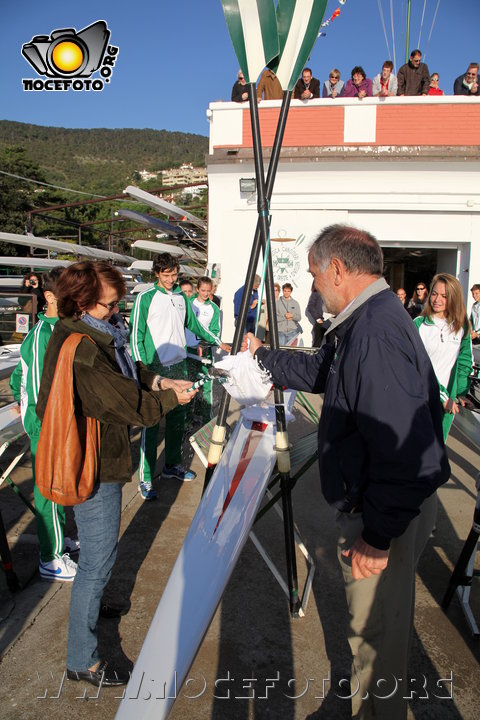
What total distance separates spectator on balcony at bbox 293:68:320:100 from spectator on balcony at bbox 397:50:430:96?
1.95 metres

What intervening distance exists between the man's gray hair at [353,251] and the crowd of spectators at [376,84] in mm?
10521

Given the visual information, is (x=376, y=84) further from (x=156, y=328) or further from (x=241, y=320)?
(x=241, y=320)

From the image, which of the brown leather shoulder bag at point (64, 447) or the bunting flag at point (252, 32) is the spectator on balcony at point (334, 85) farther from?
the brown leather shoulder bag at point (64, 447)

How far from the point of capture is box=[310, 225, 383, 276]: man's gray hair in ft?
5.94

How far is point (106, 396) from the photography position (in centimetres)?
202

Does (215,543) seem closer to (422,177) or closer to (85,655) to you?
(85,655)

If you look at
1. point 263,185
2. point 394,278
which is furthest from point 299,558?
point 394,278

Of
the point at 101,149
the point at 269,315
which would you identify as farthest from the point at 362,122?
the point at 101,149

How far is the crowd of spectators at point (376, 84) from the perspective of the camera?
1101 cm

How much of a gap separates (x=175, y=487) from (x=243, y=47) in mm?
3367

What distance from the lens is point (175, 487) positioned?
4.33m

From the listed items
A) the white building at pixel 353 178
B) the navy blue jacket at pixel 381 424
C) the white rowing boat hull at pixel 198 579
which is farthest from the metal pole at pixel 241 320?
the white building at pixel 353 178

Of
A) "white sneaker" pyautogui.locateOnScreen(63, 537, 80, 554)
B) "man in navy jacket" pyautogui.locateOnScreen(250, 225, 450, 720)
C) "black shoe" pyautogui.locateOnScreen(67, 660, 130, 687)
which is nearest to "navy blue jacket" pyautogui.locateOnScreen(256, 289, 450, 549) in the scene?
"man in navy jacket" pyautogui.locateOnScreen(250, 225, 450, 720)

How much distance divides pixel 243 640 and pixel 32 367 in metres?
1.93
